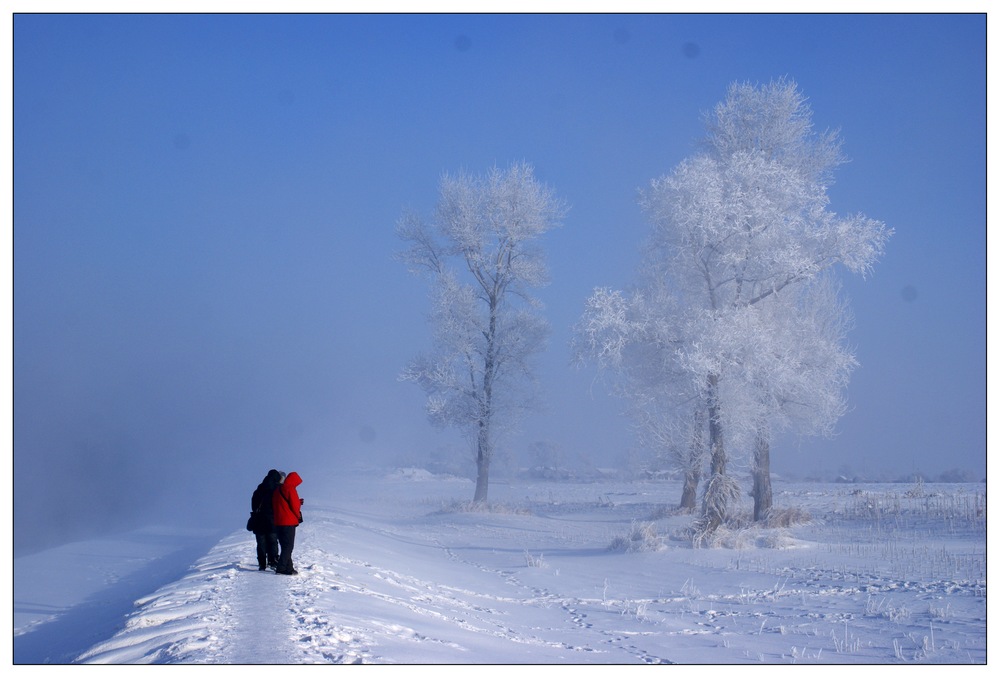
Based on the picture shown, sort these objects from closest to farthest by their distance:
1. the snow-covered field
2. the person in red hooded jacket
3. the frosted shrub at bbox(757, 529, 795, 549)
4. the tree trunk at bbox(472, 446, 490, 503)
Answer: the snow-covered field → the person in red hooded jacket → the frosted shrub at bbox(757, 529, 795, 549) → the tree trunk at bbox(472, 446, 490, 503)

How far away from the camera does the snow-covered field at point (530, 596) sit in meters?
7.57

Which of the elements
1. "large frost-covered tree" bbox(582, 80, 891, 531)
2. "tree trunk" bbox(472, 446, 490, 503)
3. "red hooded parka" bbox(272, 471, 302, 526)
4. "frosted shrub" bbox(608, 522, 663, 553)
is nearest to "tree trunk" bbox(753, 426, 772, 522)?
"large frost-covered tree" bbox(582, 80, 891, 531)

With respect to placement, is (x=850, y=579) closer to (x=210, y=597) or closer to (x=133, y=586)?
(x=210, y=597)

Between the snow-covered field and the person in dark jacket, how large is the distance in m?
0.29

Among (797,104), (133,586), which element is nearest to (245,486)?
(133,586)

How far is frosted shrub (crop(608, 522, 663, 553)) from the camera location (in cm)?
1598

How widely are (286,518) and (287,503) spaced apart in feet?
0.76

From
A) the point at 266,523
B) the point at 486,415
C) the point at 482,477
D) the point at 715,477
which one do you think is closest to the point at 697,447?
the point at 715,477

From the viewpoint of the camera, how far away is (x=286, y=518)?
1047 cm

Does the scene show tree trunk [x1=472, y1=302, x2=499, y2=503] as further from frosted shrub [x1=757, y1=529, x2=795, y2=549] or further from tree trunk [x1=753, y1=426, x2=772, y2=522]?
frosted shrub [x1=757, y1=529, x2=795, y2=549]

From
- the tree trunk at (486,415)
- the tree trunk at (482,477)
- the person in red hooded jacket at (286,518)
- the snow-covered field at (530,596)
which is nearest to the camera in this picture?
the snow-covered field at (530,596)

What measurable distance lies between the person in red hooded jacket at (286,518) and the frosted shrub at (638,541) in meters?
7.77

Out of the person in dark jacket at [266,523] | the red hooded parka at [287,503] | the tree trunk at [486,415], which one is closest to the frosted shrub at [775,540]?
the red hooded parka at [287,503]

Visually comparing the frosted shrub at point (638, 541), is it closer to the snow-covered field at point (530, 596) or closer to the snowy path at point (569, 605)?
the snow-covered field at point (530, 596)
